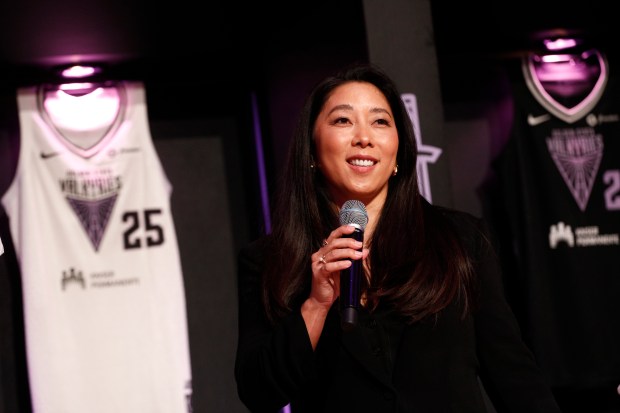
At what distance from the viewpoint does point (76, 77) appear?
431 cm

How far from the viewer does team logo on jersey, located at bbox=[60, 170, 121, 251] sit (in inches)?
Answer: 165

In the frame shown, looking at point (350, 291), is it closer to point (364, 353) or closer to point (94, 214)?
point (364, 353)

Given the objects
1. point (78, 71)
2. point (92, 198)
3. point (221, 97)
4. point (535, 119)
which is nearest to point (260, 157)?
point (221, 97)

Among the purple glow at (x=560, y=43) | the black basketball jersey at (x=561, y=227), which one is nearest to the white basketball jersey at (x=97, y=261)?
the black basketball jersey at (x=561, y=227)

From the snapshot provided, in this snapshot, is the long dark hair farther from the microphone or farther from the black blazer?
the microphone

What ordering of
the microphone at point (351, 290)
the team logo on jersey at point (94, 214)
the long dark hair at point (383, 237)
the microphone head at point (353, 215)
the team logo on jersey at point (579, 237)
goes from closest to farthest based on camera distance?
1. the microphone at point (351, 290)
2. the microphone head at point (353, 215)
3. the long dark hair at point (383, 237)
4. the team logo on jersey at point (94, 214)
5. the team logo on jersey at point (579, 237)

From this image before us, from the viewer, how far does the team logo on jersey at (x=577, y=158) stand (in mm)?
4398

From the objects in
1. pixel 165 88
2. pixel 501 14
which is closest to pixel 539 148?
pixel 501 14

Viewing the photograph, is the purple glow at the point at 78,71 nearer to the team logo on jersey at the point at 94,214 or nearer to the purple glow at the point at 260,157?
the team logo on jersey at the point at 94,214

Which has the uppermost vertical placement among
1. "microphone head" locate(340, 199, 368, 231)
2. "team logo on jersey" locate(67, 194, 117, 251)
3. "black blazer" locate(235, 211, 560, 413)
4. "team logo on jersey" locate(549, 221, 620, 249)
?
"team logo on jersey" locate(67, 194, 117, 251)

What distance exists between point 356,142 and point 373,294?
34cm

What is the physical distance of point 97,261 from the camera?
4.21 meters

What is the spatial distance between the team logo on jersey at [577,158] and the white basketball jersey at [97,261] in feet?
5.95

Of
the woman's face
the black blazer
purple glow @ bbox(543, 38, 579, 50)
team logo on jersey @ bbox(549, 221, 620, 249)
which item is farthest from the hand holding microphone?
purple glow @ bbox(543, 38, 579, 50)
